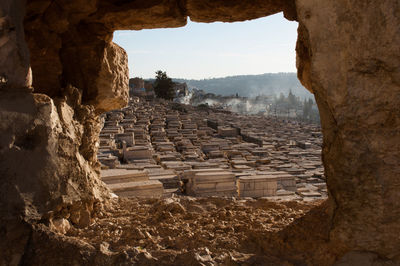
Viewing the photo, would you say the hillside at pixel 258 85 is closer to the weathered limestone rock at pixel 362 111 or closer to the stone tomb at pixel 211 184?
the stone tomb at pixel 211 184

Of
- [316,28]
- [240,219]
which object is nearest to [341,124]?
[316,28]

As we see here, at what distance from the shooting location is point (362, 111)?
2.42m

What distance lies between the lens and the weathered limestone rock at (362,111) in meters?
2.36

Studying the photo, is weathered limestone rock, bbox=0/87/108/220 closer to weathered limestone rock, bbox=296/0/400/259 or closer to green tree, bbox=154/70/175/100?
weathered limestone rock, bbox=296/0/400/259

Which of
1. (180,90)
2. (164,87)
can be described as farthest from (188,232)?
(180,90)

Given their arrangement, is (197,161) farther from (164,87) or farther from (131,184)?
(164,87)

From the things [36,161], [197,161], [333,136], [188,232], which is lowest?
[197,161]

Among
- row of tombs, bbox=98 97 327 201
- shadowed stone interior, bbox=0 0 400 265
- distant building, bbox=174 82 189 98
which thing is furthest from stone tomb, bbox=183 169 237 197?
distant building, bbox=174 82 189 98

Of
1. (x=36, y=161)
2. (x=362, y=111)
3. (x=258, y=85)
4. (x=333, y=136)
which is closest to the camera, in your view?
(x=362, y=111)

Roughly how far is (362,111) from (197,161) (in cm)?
1040

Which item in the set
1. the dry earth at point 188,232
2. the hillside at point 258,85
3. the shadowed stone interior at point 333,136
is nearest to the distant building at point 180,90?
the dry earth at point 188,232

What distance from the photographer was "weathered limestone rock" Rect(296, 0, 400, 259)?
7.73 ft

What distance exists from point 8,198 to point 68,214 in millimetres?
589

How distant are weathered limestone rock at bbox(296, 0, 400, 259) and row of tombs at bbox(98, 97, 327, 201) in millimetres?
4060
